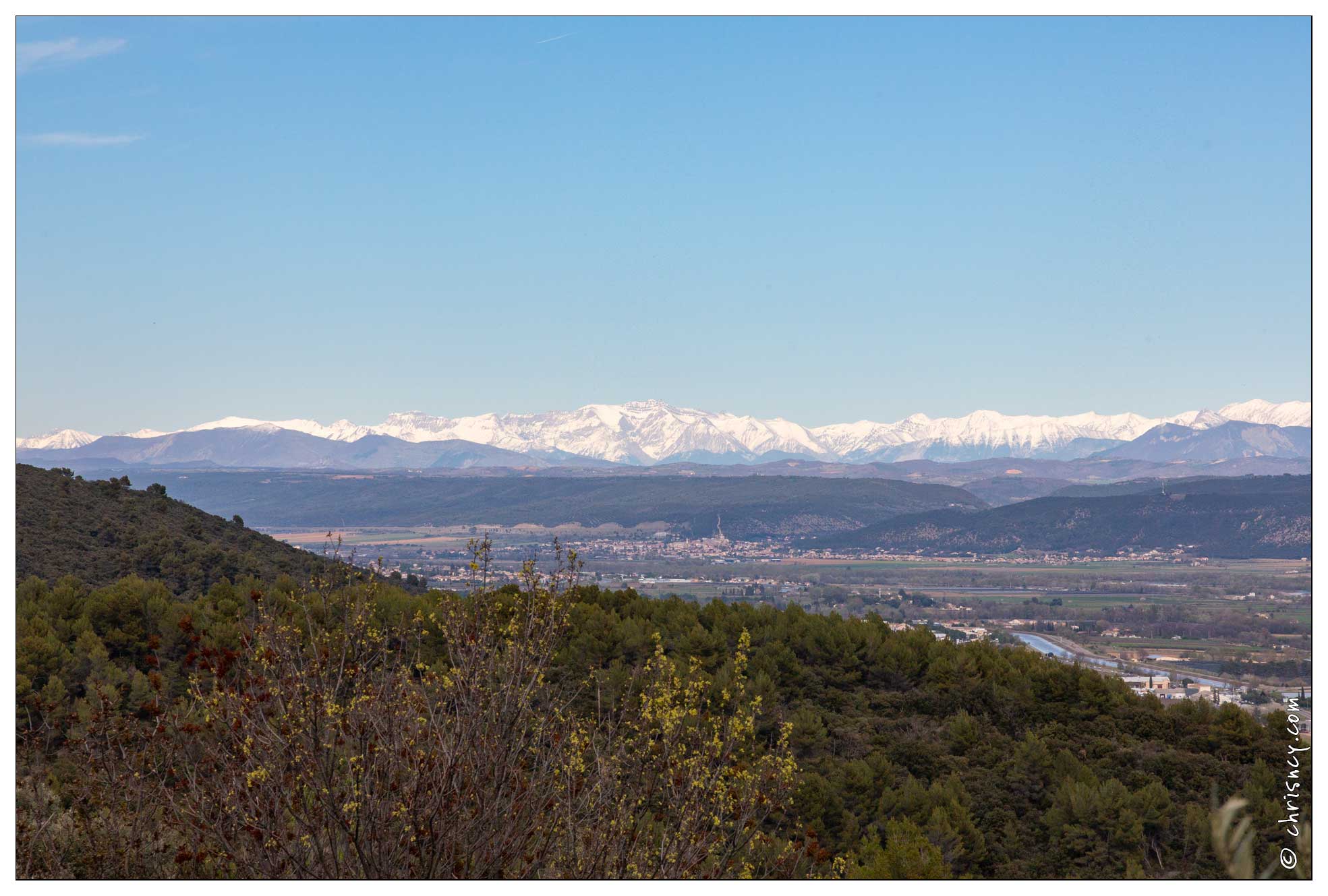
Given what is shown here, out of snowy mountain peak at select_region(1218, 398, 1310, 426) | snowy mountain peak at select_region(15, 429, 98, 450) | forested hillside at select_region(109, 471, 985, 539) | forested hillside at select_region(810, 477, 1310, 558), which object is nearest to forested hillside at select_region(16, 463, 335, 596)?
snowy mountain peak at select_region(15, 429, 98, 450)

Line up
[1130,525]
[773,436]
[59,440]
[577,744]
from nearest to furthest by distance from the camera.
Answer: [577,744] → [59,440] → [1130,525] → [773,436]

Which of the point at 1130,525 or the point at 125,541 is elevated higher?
the point at 125,541

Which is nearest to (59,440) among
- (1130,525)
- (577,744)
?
(577,744)

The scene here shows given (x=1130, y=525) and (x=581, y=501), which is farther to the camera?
(x=581, y=501)

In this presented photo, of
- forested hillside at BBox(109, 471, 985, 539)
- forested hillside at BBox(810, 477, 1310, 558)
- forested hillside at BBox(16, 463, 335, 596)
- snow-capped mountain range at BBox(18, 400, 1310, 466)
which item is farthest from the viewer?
snow-capped mountain range at BBox(18, 400, 1310, 466)

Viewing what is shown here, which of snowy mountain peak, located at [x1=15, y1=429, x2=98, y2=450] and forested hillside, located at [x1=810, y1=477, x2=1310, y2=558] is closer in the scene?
snowy mountain peak, located at [x1=15, y1=429, x2=98, y2=450]

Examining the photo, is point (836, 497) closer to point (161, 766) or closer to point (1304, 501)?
point (1304, 501)

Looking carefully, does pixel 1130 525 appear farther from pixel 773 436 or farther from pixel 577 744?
pixel 773 436

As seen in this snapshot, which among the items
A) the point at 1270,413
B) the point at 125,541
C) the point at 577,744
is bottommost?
the point at 577,744

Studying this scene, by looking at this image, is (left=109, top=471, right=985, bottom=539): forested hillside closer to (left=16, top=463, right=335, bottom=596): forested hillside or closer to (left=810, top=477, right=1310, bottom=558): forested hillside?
(left=810, top=477, right=1310, bottom=558): forested hillside

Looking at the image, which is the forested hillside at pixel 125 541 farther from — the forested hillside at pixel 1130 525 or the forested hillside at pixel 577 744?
the forested hillside at pixel 1130 525

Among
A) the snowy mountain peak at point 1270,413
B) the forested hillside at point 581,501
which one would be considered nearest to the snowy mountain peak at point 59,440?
the snowy mountain peak at point 1270,413

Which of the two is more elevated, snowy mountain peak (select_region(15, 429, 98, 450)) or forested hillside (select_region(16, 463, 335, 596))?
snowy mountain peak (select_region(15, 429, 98, 450))
